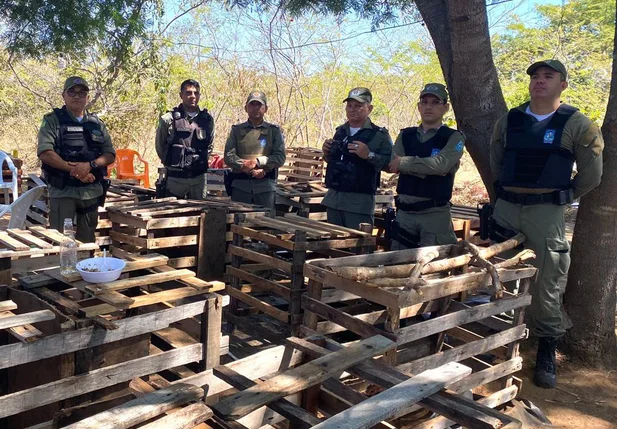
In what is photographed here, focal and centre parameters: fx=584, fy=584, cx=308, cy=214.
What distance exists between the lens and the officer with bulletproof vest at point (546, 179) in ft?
12.3

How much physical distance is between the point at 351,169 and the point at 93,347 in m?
3.07

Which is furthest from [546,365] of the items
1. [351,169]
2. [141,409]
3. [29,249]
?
[29,249]

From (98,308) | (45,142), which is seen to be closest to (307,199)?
(45,142)

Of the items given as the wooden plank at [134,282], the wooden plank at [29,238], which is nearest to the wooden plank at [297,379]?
the wooden plank at [134,282]

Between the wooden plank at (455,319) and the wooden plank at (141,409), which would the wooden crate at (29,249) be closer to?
the wooden plank at (141,409)

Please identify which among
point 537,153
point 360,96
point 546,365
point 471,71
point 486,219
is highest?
point 471,71

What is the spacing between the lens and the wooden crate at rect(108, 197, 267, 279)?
436 cm

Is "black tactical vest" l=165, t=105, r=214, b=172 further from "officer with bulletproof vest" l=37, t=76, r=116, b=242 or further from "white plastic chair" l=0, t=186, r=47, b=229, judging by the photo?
"white plastic chair" l=0, t=186, r=47, b=229

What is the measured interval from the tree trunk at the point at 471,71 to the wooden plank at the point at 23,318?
3.38 meters

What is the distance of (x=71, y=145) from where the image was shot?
5059 mm

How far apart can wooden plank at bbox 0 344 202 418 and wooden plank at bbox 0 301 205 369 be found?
0.36 ft

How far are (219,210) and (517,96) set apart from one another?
11.1 m

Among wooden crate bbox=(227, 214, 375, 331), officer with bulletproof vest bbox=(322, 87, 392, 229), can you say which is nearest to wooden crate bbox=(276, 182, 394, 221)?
officer with bulletproof vest bbox=(322, 87, 392, 229)

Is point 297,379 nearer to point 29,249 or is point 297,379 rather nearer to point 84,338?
point 84,338
